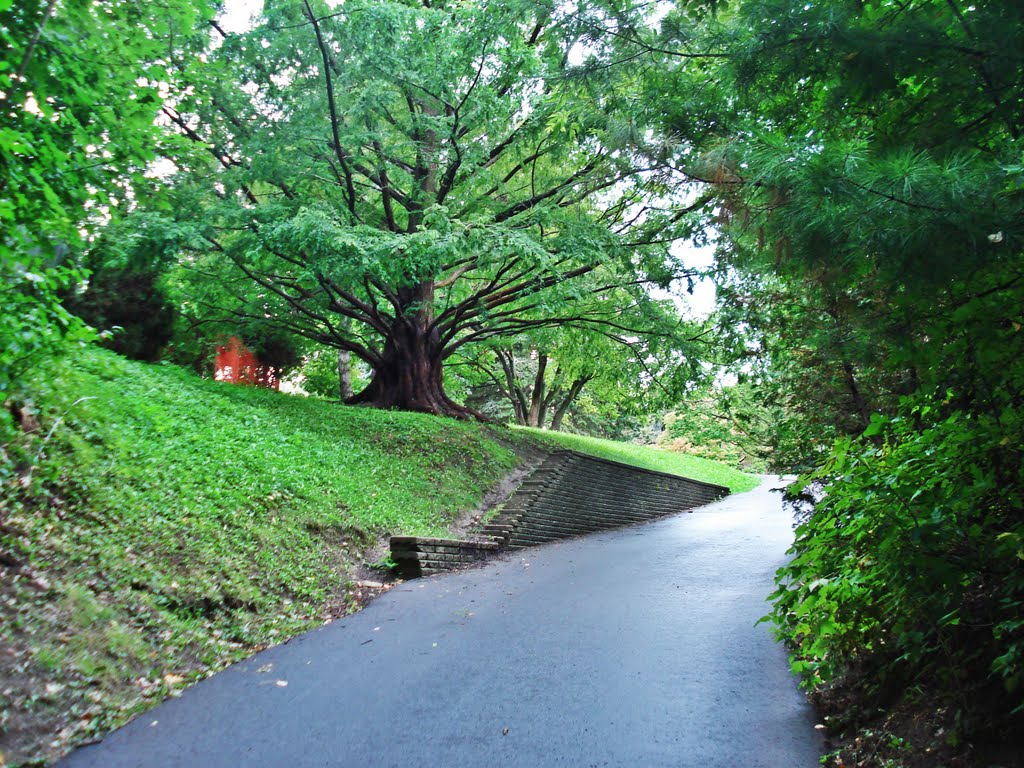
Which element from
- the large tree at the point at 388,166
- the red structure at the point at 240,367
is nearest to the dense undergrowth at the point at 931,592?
the large tree at the point at 388,166

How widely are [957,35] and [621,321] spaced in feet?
44.3

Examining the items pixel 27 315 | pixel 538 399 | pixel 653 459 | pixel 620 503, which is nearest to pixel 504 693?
pixel 27 315

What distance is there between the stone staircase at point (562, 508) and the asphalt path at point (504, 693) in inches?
29.6

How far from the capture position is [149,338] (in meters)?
12.3

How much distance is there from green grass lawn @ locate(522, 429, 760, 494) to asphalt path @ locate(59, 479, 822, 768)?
11246 millimetres

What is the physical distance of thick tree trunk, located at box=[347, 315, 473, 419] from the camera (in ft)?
53.8

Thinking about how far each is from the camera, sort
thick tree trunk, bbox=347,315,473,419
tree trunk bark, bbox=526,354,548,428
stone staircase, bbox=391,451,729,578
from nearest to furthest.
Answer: stone staircase, bbox=391,451,729,578 → thick tree trunk, bbox=347,315,473,419 → tree trunk bark, bbox=526,354,548,428

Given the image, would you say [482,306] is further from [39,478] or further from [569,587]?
[39,478]

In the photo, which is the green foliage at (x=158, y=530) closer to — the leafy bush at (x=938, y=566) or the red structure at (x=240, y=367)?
the leafy bush at (x=938, y=566)

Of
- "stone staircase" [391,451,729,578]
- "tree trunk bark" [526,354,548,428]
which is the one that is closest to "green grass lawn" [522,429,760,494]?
"stone staircase" [391,451,729,578]

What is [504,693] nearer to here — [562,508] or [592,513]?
[562,508]

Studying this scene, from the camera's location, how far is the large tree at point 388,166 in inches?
409

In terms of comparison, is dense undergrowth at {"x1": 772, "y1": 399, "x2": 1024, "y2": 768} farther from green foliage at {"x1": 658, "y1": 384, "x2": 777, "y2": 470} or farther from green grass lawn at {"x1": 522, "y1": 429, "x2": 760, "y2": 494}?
green grass lawn at {"x1": 522, "y1": 429, "x2": 760, "y2": 494}

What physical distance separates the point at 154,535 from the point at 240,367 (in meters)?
12.1
